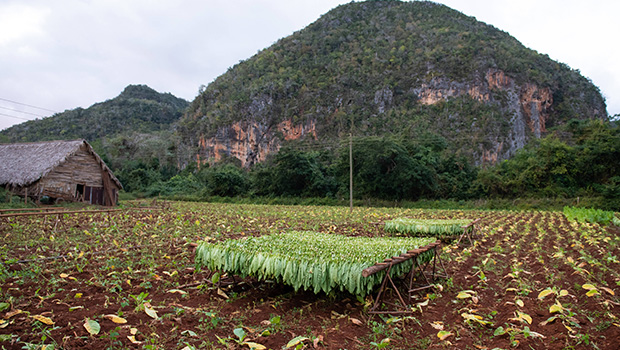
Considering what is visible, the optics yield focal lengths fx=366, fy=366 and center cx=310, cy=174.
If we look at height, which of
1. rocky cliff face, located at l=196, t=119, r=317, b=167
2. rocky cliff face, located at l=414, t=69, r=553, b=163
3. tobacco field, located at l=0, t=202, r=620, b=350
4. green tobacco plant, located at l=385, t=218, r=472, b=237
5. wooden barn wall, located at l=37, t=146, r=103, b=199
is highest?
rocky cliff face, located at l=414, t=69, r=553, b=163

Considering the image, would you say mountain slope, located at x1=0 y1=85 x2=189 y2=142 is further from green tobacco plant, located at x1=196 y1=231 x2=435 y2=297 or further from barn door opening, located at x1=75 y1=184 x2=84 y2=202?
green tobacco plant, located at x1=196 y1=231 x2=435 y2=297

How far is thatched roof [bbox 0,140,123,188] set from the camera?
19.8 metres

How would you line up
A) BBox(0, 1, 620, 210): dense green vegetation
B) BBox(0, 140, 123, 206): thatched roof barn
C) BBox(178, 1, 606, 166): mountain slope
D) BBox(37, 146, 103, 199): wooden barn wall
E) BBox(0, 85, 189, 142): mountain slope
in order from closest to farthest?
BBox(0, 140, 123, 206): thatched roof barn < BBox(37, 146, 103, 199): wooden barn wall < BBox(0, 1, 620, 210): dense green vegetation < BBox(178, 1, 606, 166): mountain slope < BBox(0, 85, 189, 142): mountain slope

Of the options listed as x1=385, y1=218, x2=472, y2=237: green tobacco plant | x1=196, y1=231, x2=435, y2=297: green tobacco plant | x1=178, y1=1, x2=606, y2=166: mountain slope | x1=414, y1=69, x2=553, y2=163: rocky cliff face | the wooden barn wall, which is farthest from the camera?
x1=414, y1=69, x2=553, y2=163: rocky cliff face

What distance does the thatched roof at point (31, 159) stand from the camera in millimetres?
19797

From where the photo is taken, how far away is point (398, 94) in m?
73.6

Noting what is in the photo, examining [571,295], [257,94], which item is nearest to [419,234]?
[571,295]

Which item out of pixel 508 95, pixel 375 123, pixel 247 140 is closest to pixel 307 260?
pixel 375 123

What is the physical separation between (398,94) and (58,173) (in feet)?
210

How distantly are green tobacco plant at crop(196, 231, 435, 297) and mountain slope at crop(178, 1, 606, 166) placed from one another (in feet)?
173

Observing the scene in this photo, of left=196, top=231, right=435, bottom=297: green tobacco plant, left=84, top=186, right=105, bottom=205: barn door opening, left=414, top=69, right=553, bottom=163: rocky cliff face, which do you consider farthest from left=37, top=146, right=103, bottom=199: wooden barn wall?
left=414, top=69, right=553, bottom=163: rocky cliff face

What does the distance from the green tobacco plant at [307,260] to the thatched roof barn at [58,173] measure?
1893cm

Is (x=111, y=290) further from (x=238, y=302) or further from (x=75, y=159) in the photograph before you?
(x=75, y=159)

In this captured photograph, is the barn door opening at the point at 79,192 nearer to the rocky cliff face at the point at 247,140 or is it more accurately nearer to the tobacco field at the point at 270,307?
the tobacco field at the point at 270,307
